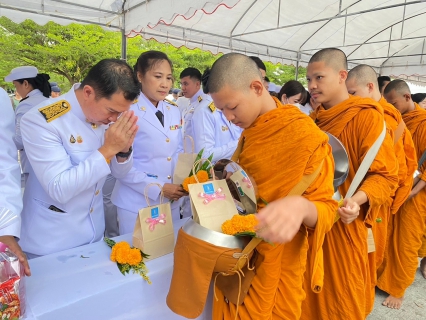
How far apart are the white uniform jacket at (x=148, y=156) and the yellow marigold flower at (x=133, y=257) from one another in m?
0.67

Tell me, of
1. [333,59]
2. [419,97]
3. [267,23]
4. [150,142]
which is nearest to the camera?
[333,59]

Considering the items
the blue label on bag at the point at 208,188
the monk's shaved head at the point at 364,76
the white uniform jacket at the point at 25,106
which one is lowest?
the white uniform jacket at the point at 25,106

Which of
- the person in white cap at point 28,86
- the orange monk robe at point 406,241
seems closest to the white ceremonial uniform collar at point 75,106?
the person in white cap at point 28,86

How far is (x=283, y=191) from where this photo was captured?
127 centimetres

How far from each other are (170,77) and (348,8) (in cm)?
790

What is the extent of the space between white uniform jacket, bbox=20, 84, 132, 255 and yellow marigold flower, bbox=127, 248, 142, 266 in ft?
1.20

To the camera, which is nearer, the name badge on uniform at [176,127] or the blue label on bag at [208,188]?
the blue label on bag at [208,188]

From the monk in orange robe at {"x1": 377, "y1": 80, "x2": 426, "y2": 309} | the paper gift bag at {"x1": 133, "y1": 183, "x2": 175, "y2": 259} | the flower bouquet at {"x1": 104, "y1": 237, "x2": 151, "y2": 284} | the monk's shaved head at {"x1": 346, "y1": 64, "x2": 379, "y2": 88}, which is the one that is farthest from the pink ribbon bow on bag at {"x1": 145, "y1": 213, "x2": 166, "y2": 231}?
the monk in orange robe at {"x1": 377, "y1": 80, "x2": 426, "y2": 309}

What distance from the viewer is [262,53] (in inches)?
375

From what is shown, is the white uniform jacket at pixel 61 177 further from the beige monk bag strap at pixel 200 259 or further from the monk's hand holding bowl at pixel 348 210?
the monk's hand holding bowl at pixel 348 210

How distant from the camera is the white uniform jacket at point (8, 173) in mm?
1248

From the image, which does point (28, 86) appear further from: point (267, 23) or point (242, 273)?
point (267, 23)

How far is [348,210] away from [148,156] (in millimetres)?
1303

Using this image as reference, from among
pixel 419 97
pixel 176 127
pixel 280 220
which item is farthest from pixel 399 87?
pixel 280 220
